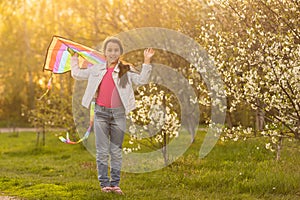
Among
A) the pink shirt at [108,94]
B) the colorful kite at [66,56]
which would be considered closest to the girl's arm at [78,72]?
the colorful kite at [66,56]

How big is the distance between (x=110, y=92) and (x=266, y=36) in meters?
2.50

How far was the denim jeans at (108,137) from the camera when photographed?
23.9 feet

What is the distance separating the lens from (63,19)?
3112 cm

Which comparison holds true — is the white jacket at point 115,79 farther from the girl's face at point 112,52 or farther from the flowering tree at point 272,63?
the flowering tree at point 272,63

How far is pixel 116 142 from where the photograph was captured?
7.38m

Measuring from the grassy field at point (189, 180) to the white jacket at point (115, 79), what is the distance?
4.72 ft

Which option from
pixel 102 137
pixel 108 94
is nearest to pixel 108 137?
pixel 102 137

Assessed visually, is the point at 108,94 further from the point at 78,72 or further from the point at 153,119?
the point at 153,119

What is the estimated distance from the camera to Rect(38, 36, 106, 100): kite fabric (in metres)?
7.94

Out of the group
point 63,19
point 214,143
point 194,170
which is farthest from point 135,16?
point 63,19

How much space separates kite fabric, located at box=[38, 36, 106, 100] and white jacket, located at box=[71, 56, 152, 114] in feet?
1.19

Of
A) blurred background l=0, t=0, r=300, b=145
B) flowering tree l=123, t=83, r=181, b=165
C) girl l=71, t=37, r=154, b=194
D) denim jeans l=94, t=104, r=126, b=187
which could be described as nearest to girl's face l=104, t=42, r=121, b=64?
girl l=71, t=37, r=154, b=194

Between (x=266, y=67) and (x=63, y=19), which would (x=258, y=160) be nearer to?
(x=266, y=67)

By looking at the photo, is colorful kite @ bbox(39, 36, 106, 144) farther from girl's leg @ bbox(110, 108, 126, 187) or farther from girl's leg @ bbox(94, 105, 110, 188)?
girl's leg @ bbox(110, 108, 126, 187)
